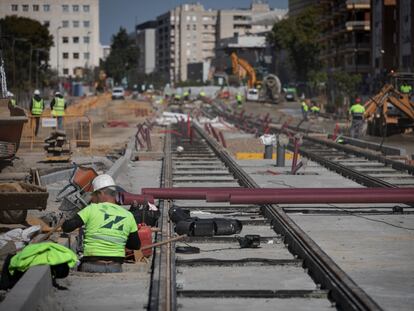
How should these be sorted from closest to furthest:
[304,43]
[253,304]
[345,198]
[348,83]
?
[253,304] → [345,198] → [348,83] → [304,43]

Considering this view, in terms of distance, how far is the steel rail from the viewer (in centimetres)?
988

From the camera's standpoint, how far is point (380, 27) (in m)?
90.4

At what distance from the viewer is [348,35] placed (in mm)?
111125

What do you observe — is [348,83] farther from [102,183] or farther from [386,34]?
[102,183]

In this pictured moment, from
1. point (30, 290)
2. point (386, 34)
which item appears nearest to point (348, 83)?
point (386, 34)

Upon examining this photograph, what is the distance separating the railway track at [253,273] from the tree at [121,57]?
535ft

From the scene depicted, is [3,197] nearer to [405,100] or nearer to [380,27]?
[405,100]

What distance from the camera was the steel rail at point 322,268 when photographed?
9875 millimetres

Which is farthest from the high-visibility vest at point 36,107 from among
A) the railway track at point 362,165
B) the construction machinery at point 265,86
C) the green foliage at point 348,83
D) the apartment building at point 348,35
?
the apartment building at point 348,35

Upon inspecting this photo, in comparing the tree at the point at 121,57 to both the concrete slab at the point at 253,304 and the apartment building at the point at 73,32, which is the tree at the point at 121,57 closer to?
the apartment building at the point at 73,32

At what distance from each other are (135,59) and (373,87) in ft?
348

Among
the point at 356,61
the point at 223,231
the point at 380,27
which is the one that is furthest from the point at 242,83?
the point at 223,231

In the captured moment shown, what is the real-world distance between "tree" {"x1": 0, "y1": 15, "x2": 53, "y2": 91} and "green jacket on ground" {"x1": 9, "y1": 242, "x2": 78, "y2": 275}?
6184cm

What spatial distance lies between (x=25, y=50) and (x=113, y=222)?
3402 inches
